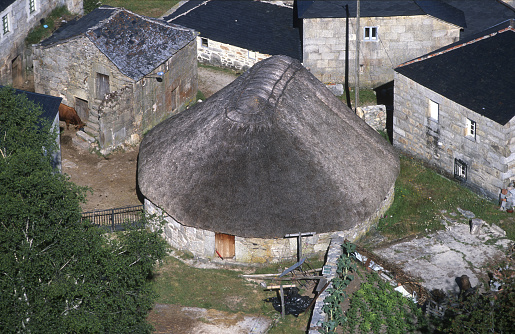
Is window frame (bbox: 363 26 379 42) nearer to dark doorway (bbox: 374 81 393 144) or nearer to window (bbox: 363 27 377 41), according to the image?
window (bbox: 363 27 377 41)

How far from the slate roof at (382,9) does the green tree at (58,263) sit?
2144 centimetres

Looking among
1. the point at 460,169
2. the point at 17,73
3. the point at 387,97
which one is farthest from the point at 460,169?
the point at 17,73

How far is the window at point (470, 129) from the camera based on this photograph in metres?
35.4

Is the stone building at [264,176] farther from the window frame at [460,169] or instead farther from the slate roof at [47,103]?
the slate roof at [47,103]

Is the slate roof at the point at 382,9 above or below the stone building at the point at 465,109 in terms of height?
above

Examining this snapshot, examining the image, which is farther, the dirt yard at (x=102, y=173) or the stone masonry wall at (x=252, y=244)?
the dirt yard at (x=102, y=173)

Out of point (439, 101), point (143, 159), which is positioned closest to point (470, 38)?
point (439, 101)

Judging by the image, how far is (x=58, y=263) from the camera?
2381cm

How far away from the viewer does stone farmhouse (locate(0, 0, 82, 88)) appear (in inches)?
1690

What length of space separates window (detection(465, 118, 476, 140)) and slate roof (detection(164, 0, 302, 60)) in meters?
11.5

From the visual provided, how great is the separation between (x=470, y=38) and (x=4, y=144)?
21.2 metres

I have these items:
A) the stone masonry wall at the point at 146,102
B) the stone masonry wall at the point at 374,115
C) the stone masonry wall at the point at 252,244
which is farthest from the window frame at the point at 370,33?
the stone masonry wall at the point at 252,244

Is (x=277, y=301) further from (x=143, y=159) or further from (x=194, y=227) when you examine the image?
(x=143, y=159)

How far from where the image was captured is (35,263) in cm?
2338
